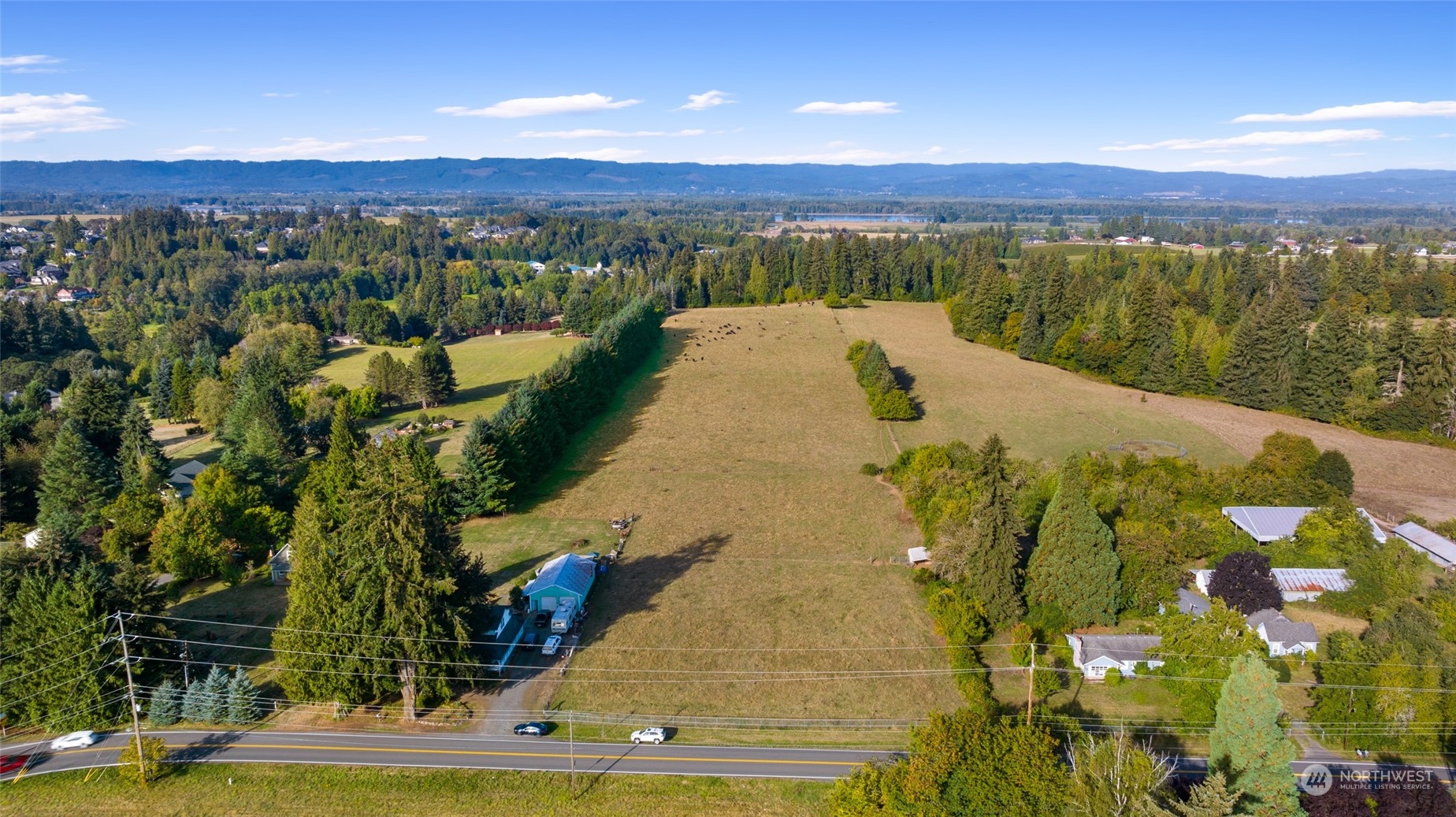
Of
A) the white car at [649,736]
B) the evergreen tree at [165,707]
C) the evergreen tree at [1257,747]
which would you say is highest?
the evergreen tree at [1257,747]

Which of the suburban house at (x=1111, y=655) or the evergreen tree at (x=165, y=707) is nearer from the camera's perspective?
the evergreen tree at (x=165, y=707)

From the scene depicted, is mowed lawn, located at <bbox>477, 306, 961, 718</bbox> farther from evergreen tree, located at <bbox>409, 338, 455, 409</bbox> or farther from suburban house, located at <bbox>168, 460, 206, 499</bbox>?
suburban house, located at <bbox>168, 460, 206, 499</bbox>

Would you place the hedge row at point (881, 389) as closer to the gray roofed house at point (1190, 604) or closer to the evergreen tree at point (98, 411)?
the gray roofed house at point (1190, 604)

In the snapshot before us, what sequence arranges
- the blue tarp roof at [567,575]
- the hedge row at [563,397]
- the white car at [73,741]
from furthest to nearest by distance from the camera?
the hedge row at [563,397] < the blue tarp roof at [567,575] < the white car at [73,741]

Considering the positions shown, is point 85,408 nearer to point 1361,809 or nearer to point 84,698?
point 84,698

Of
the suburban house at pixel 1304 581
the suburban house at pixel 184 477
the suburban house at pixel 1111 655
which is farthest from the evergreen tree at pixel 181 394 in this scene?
the suburban house at pixel 1304 581

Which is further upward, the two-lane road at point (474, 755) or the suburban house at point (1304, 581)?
the suburban house at point (1304, 581)

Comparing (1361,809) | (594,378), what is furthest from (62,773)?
(594,378)
